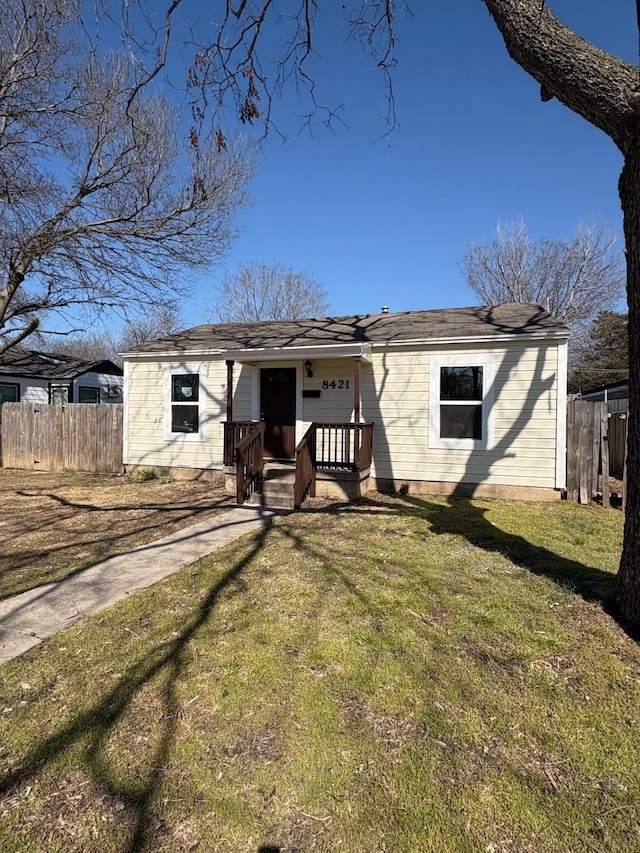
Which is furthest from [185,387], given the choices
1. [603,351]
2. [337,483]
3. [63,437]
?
[603,351]

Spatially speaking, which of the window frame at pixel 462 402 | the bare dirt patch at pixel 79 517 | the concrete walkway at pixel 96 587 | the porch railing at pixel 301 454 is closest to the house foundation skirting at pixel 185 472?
the bare dirt patch at pixel 79 517

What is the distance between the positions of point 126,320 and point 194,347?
4.42 m

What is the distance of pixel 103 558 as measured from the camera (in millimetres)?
4777

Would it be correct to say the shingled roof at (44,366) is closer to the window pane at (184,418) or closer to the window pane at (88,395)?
the window pane at (88,395)

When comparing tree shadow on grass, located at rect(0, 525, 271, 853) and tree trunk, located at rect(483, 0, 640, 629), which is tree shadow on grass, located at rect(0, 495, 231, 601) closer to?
tree shadow on grass, located at rect(0, 525, 271, 853)

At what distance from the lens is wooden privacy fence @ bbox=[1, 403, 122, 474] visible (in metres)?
11.0

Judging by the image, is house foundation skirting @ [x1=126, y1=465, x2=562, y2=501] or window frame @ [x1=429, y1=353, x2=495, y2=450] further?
window frame @ [x1=429, y1=353, x2=495, y2=450]

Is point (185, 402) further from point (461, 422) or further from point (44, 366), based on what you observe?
point (44, 366)

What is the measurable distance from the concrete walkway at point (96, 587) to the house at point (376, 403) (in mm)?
2185

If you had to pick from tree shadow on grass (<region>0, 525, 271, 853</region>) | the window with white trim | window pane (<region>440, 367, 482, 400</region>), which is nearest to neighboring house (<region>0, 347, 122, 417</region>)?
the window with white trim

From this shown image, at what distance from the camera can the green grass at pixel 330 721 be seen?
1.73 meters

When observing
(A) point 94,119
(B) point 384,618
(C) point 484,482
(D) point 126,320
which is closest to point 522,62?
(B) point 384,618

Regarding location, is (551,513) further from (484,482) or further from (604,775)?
(604,775)

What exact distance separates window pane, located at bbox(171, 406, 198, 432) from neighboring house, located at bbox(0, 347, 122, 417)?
35.0 ft
